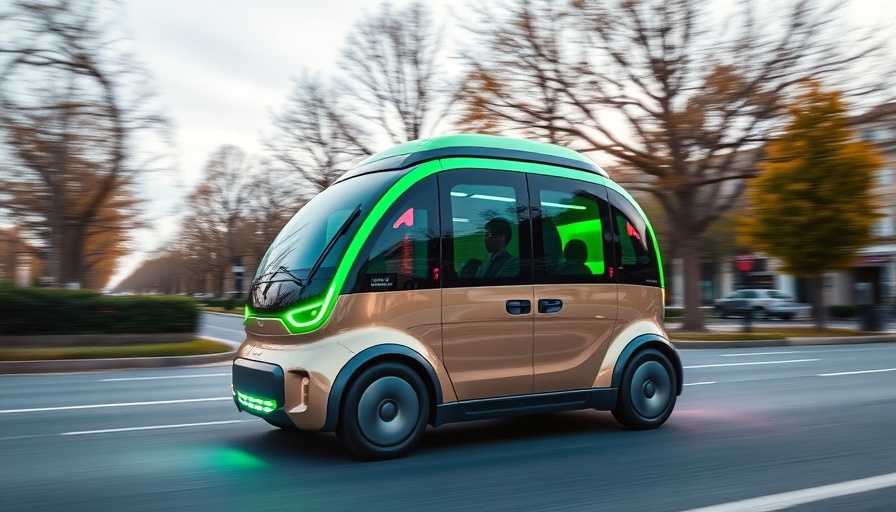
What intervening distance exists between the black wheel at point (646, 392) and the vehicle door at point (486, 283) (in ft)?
3.45

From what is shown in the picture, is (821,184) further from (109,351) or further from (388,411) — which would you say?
(388,411)

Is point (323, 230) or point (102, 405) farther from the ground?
point (323, 230)

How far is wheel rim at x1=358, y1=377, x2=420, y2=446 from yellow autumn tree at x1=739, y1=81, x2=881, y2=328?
804 inches

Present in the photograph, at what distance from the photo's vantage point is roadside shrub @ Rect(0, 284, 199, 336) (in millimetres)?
16188

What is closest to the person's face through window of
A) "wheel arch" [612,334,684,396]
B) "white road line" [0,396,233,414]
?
"wheel arch" [612,334,684,396]

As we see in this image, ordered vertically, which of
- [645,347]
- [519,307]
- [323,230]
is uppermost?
[323,230]

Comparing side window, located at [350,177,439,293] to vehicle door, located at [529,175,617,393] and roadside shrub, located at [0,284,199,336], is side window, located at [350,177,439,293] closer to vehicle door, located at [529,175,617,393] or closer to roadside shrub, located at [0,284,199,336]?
vehicle door, located at [529,175,617,393]

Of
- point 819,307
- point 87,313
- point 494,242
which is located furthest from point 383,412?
point 819,307

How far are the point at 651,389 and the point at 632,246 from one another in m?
1.27

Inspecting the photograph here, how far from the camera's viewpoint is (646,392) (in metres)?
6.90

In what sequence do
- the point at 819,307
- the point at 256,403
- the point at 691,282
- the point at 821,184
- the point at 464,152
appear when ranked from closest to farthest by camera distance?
1. the point at 256,403
2. the point at 464,152
3. the point at 821,184
4. the point at 691,282
5. the point at 819,307

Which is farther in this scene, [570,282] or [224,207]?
[224,207]

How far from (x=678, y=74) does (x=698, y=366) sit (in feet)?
35.5

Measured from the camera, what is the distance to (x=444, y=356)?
19.1 ft
